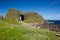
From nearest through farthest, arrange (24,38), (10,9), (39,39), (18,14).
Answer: (24,38) → (39,39) → (10,9) → (18,14)

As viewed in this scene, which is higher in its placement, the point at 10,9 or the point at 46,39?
the point at 10,9

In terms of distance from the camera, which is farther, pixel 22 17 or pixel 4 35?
pixel 22 17

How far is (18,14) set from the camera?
4244 centimetres

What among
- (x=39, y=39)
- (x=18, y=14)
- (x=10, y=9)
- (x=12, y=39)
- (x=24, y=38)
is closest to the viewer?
(x=12, y=39)

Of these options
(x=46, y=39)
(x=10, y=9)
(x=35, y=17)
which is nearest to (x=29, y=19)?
(x=35, y=17)

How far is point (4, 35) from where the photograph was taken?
10.1m

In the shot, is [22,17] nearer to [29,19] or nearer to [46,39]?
[29,19]

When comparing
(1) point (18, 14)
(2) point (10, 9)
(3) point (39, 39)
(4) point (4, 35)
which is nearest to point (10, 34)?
(4) point (4, 35)

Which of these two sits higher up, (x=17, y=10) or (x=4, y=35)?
(x=17, y=10)

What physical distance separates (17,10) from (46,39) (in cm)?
3031

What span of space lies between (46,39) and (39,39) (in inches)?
22.8

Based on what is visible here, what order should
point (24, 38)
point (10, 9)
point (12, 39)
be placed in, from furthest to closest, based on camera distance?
1. point (10, 9)
2. point (24, 38)
3. point (12, 39)

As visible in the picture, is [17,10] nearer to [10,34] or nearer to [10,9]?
[10,9]

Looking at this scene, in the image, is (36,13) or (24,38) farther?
(36,13)
